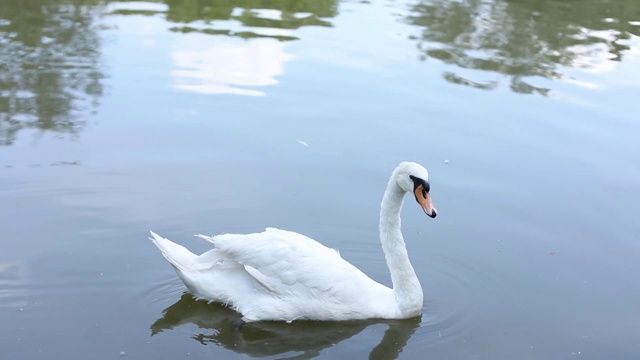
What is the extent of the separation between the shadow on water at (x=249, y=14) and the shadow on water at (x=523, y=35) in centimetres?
182

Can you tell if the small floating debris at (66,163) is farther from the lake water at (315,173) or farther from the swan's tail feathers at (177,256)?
the swan's tail feathers at (177,256)

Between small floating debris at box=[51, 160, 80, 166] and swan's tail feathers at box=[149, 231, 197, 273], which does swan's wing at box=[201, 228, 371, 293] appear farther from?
small floating debris at box=[51, 160, 80, 166]

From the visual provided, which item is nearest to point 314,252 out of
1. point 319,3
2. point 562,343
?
point 562,343

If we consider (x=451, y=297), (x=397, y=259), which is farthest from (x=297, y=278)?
(x=451, y=297)

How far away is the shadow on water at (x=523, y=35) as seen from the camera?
1405cm

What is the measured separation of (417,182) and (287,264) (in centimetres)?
112

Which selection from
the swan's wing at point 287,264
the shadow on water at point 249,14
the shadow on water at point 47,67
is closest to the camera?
the swan's wing at point 287,264

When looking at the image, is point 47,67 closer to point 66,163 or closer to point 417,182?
point 66,163

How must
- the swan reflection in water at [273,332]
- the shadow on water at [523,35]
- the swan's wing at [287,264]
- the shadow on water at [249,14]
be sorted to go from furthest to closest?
the shadow on water at [249,14], the shadow on water at [523,35], the swan's wing at [287,264], the swan reflection in water at [273,332]

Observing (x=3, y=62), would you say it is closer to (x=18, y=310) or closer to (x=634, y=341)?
(x=18, y=310)

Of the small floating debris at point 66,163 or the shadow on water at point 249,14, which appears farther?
the shadow on water at point 249,14

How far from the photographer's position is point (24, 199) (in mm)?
8461

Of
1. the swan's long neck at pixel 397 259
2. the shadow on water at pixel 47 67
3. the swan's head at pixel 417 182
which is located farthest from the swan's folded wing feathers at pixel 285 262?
the shadow on water at pixel 47 67

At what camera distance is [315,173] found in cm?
952
